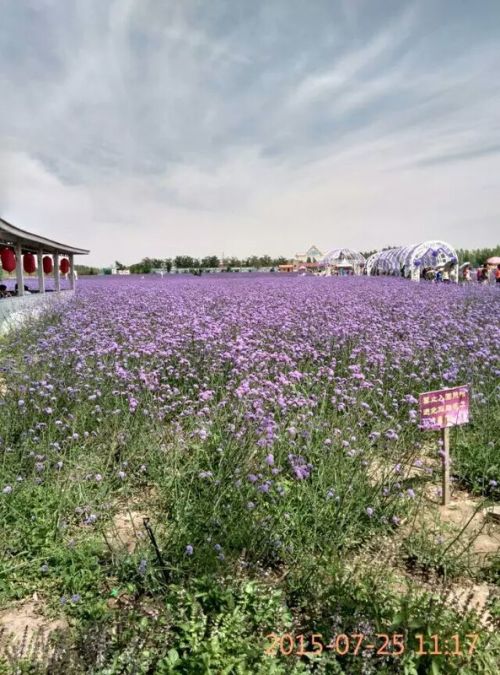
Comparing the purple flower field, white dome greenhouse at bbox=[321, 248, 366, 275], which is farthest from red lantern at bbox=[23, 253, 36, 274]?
white dome greenhouse at bbox=[321, 248, 366, 275]

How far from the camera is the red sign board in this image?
2.58 metres

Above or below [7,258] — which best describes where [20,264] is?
below

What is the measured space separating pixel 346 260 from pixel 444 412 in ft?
153

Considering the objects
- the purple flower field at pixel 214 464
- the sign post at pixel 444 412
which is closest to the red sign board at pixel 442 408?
the sign post at pixel 444 412

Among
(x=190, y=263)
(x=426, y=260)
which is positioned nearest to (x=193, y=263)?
(x=190, y=263)

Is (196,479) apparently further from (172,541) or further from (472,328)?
(472,328)

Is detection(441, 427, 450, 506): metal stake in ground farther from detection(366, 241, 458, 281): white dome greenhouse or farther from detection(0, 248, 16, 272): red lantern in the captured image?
detection(366, 241, 458, 281): white dome greenhouse

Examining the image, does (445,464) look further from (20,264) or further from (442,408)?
(20,264)

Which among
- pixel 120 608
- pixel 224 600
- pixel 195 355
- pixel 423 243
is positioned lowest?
pixel 120 608

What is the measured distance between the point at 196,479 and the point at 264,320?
3635 millimetres

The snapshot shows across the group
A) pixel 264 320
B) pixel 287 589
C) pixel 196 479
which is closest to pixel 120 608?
pixel 287 589

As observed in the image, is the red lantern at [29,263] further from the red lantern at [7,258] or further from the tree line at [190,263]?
the tree line at [190,263]

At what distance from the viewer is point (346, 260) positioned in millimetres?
47562

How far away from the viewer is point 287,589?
1.99 m
